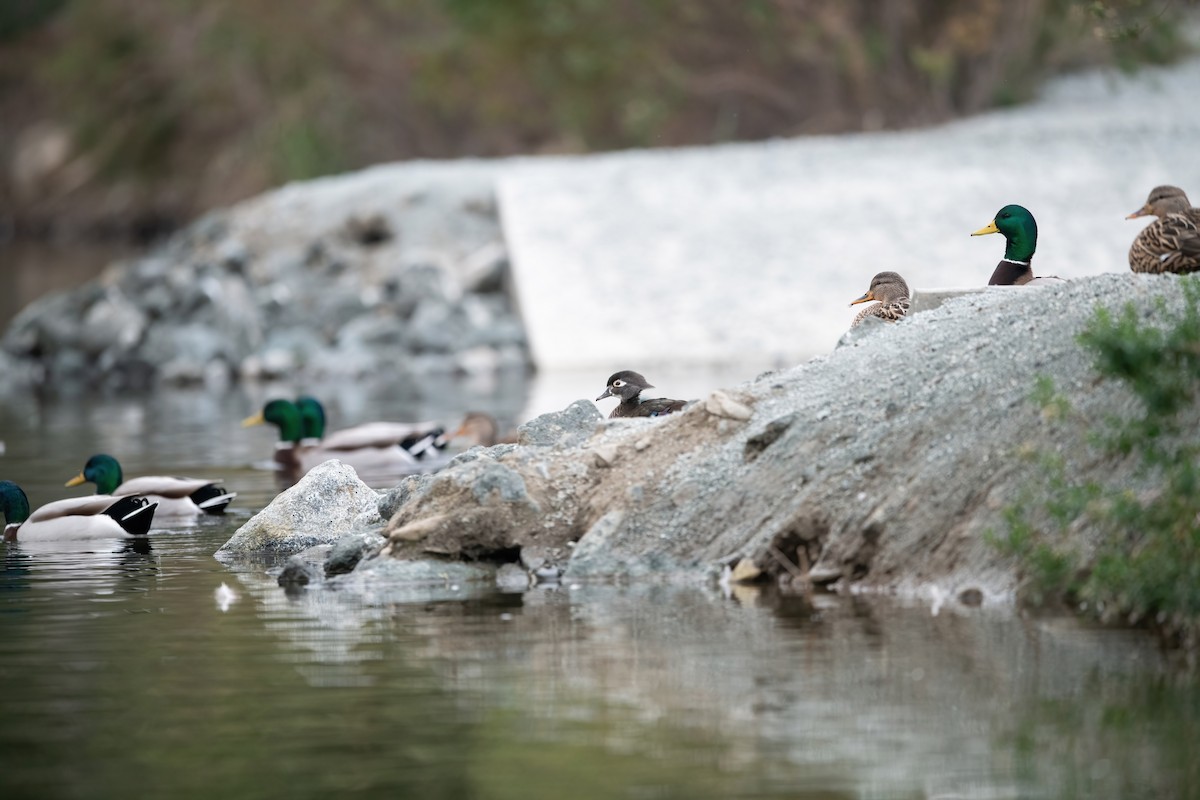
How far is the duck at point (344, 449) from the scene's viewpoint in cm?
1588

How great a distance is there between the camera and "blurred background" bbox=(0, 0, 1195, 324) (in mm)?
41000

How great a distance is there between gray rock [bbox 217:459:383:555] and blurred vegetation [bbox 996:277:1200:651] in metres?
4.09

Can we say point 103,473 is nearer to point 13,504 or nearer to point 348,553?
point 13,504

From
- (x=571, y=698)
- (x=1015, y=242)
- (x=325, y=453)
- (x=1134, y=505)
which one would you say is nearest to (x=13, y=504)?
(x=325, y=453)

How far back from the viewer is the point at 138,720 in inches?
277

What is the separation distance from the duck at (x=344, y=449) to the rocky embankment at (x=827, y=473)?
4567 millimetres

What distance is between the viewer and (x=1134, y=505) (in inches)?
318

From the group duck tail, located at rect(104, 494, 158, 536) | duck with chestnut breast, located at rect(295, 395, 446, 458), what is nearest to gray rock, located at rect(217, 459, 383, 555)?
duck tail, located at rect(104, 494, 158, 536)

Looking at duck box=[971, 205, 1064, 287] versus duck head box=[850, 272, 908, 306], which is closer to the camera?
duck box=[971, 205, 1064, 287]

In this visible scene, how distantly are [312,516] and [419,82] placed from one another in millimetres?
40714

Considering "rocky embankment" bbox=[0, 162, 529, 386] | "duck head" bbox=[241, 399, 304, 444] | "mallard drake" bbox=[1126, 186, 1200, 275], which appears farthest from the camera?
"rocky embankment" bbox=[0, 162, 529, 386]

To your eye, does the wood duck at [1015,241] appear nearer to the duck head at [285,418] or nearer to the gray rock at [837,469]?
the gray rock at [837,469]

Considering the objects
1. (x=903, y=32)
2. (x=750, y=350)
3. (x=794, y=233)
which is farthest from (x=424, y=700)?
(x=903, y=32)

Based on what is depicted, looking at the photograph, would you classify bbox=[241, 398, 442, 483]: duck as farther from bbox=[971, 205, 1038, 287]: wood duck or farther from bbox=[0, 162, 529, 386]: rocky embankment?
bbox=[0, 162, 529, 386]: rocky embankment
